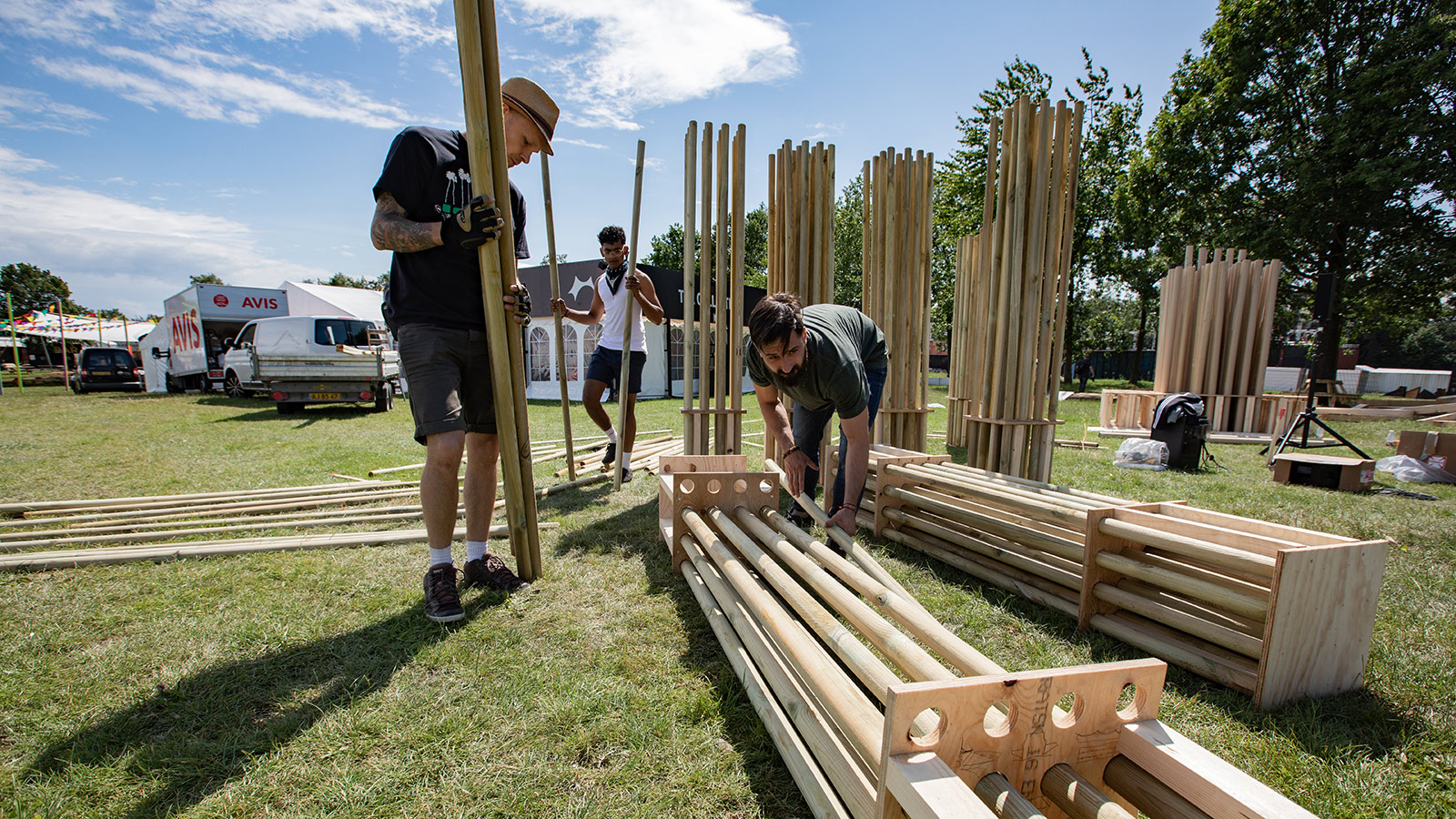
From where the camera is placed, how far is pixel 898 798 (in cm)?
102

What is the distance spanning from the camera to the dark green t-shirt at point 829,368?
286 centimetres

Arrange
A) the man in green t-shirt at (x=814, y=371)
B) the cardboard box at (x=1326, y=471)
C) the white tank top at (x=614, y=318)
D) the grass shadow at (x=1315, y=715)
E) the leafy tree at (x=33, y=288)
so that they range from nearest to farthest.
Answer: the grass shadow at (x=1315, y=715) → the man in green t-shirt at (x=814, y=371) → the cardboard box at (x=1326, y=471) → the white tank top at (x=614, y=318) → the leafy tree at (x=33, y=288)

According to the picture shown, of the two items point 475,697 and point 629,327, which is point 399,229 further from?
point 629,327

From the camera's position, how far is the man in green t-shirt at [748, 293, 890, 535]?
2.59 metres

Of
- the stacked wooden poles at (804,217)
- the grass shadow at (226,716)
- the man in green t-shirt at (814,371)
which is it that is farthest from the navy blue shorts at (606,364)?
the grass shadow at (226,716)

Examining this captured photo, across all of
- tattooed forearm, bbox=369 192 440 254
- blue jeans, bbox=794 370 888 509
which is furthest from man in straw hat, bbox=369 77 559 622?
blue jeans, bbox=794 370 888 509

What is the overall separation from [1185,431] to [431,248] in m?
7.24

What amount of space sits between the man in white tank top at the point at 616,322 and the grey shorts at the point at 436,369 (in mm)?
2239

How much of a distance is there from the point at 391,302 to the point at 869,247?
4.02 metres

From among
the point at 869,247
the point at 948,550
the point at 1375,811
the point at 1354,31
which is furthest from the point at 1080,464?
the point at 1354,31

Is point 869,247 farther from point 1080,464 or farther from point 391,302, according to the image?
point 391,302

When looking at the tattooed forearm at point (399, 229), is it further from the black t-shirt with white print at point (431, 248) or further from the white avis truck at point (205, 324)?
the white avis truck at point (205, 324)

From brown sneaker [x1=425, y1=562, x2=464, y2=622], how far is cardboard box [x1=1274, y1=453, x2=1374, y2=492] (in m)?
7.01

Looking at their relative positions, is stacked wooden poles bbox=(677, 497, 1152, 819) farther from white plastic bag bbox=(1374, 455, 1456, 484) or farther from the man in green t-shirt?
white plastic bag bbox=(1374, 455, 1456, 484)
